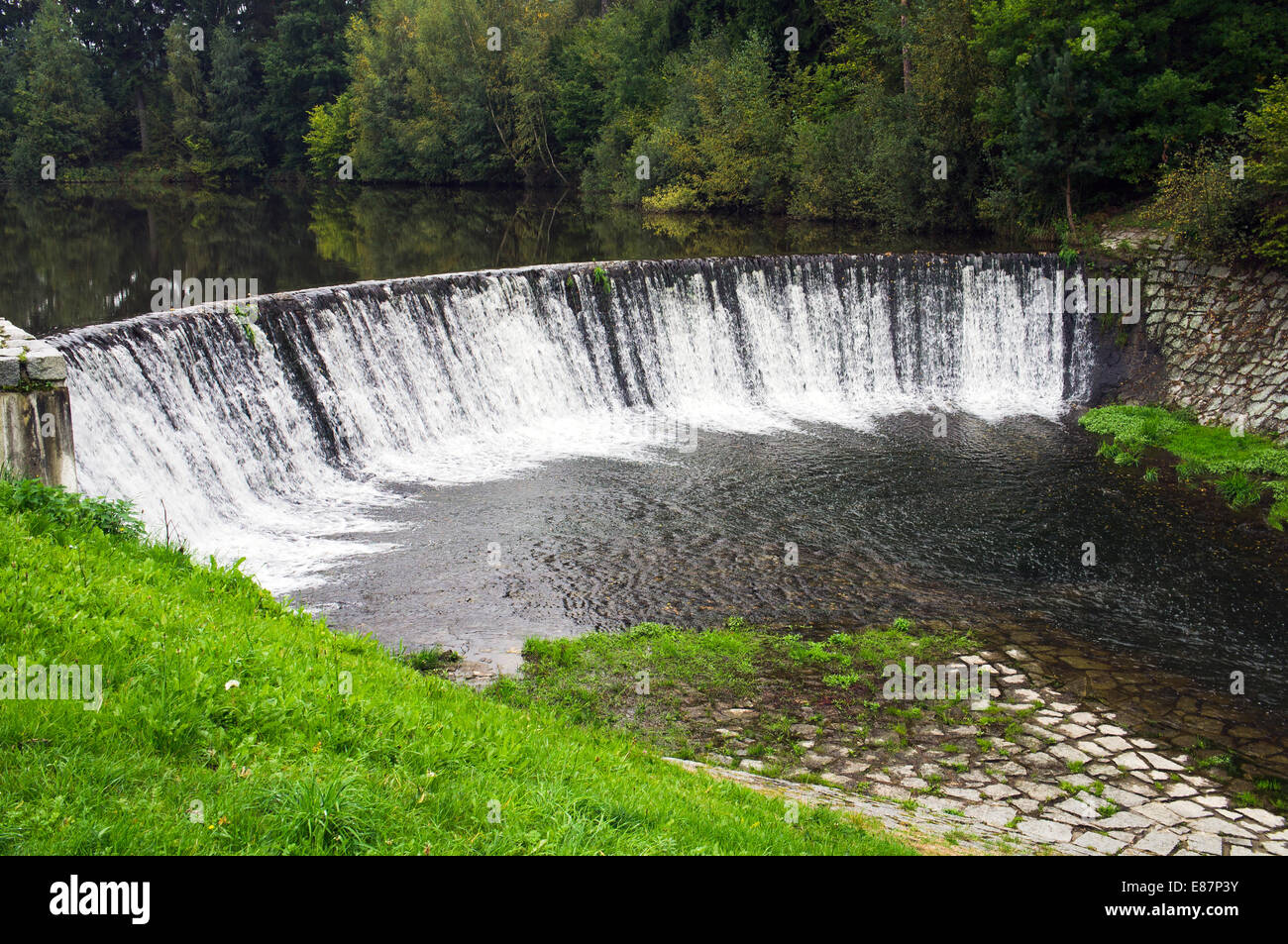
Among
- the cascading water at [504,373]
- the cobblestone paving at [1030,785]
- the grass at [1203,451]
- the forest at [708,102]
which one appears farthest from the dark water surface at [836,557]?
the forest at [708,102]

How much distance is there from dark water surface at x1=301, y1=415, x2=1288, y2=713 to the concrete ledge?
3.49 m

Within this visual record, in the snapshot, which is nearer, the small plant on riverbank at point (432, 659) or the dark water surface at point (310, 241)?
the small plant on riverbank at point (432, 659)

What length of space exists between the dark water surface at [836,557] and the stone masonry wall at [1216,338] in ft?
10.5

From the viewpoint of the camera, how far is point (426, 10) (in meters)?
52.9

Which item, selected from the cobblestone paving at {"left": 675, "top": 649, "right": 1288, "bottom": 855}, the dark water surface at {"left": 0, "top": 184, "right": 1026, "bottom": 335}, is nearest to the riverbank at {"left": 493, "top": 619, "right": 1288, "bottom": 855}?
the cobblestone paving at {"left": 675, "top": 649, "right": 1288, "bottom": 855}

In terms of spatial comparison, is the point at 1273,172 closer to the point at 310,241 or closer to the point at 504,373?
the point at 504,373

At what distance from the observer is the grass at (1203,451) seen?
1568cm

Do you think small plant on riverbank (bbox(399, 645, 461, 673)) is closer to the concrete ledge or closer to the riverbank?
the riverbank

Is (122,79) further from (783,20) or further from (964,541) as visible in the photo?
(964,541)

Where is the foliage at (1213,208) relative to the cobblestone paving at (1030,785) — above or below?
above

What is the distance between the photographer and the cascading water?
1395 centimetres

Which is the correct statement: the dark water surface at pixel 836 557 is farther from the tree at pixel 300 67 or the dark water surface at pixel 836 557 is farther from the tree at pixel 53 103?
the tree at pixel 300 67

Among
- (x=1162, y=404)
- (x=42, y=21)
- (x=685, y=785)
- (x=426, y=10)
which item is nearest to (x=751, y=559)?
(x=685, y=785)

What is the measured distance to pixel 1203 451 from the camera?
17.5 metres
